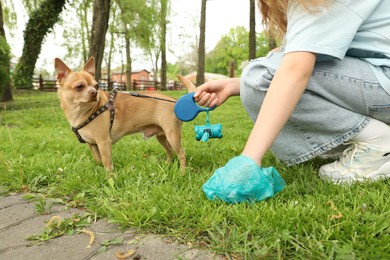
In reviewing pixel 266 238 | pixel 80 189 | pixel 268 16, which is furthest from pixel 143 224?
pixel 268 16

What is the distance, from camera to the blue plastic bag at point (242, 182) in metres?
1.52

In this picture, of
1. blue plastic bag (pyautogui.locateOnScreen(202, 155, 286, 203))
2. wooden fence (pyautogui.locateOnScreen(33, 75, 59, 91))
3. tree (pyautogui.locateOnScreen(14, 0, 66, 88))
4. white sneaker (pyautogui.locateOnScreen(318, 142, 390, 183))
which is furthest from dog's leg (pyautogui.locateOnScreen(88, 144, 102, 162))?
wooden fence (pyautogui.locateOnScreen(33, 75, 59, 91))

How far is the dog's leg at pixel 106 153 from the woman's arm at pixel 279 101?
5.25 feet

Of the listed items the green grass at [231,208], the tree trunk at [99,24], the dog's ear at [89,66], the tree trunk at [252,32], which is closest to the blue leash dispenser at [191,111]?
the green grass at [231,208]

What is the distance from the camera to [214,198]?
166 cm

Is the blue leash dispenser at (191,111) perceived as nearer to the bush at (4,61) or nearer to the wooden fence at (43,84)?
the bush at (4,61)

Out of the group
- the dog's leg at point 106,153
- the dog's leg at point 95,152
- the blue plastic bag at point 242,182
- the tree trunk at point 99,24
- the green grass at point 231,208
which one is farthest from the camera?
the tree trunk at point 99,24

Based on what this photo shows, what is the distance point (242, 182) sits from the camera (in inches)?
60.4

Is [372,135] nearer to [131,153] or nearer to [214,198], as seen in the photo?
[214,198]

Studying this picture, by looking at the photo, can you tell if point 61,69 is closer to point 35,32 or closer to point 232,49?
point 35,32

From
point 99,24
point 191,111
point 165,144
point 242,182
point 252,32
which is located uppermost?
point 252,32

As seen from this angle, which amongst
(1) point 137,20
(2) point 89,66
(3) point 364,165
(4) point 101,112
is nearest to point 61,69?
(2) point 89,66

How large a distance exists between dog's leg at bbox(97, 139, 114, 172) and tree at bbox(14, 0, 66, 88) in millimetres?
12664

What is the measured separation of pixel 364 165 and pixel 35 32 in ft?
48.8
